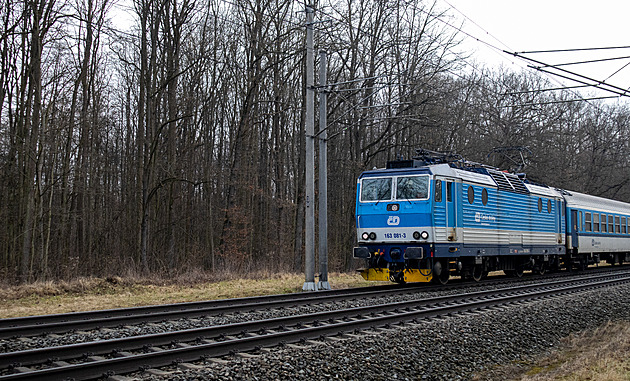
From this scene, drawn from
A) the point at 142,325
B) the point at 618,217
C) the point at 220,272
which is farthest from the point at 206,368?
the point at 618,217

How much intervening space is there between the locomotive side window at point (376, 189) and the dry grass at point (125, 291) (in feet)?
9.51

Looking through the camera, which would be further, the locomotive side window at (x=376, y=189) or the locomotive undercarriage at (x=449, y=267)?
the locomotive side window at (x=376, y=189)

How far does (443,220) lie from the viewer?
1662 centimetres

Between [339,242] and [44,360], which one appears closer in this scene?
[44,360]

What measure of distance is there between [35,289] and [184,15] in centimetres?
1402

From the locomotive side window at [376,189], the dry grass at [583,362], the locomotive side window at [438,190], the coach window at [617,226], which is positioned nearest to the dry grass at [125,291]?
the locomotive side window at [376,189]

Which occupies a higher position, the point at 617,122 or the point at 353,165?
the point at 617,122

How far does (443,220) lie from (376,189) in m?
2.12

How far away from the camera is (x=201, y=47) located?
88.6ft

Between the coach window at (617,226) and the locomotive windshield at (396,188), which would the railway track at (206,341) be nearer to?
the locomotive windshield at (396,188)

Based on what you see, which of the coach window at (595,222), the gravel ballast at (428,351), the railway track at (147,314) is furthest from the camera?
the coach window at (595,222)

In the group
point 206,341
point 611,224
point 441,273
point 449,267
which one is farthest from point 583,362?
point 611,224

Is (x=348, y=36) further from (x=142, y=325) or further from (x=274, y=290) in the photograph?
(x=142, y=325)

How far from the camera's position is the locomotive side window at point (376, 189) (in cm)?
1725
